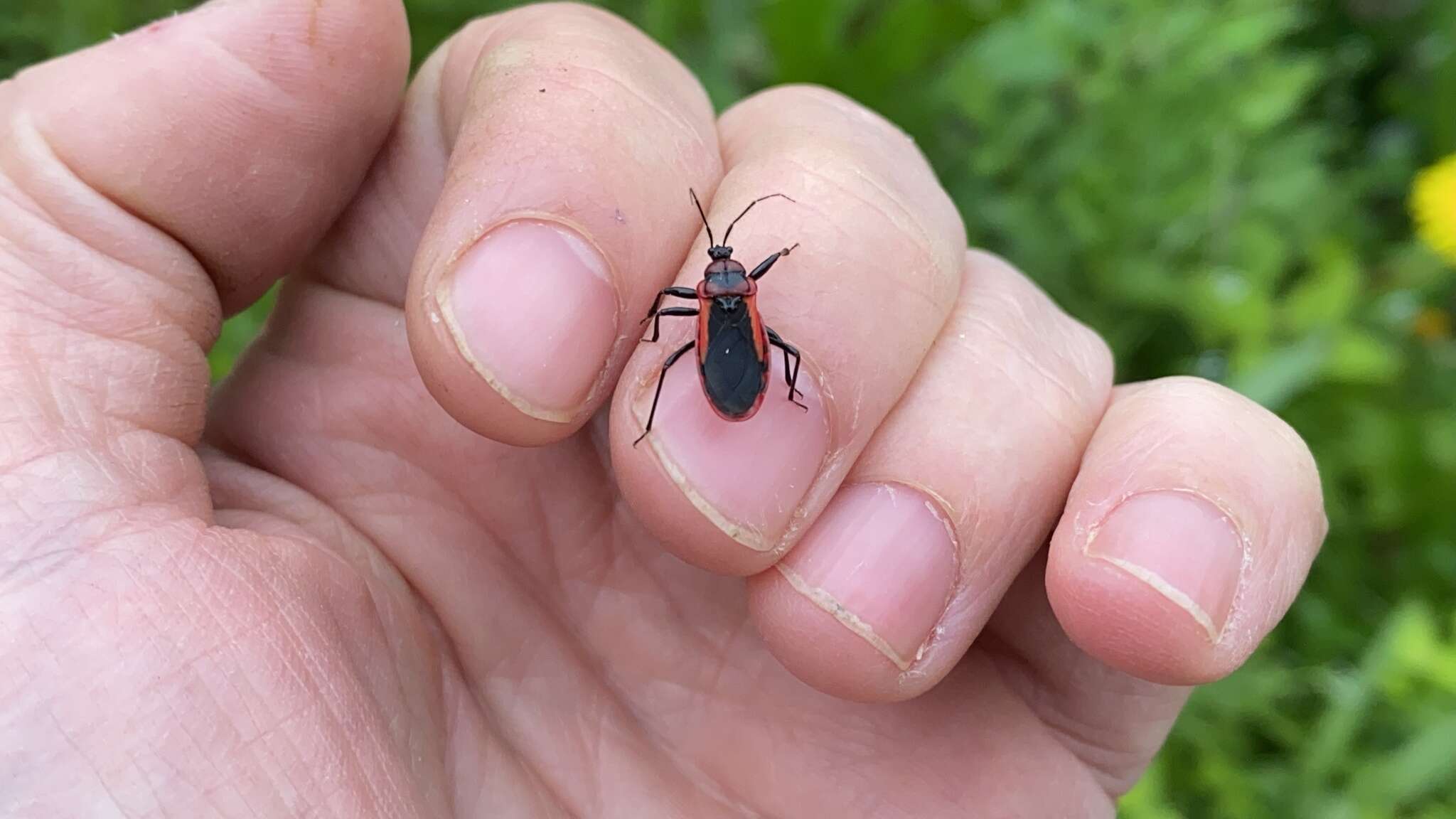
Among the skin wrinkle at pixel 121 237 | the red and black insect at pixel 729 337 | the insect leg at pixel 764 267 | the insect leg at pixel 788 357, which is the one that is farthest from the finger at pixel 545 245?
the skin wrinkle at pixel 121 237

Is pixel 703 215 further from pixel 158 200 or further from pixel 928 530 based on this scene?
pixel 158 200

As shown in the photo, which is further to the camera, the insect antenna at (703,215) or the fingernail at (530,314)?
the insect antenna at (703,215)

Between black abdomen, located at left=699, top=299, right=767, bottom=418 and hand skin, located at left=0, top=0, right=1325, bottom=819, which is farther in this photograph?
black abdomen, located at left=699, top=299, right=767, bottom=418

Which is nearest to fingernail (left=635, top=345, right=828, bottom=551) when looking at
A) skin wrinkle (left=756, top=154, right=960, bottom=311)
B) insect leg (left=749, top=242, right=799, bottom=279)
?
insect leg (left=749, top=242, right=799, bottom=279)

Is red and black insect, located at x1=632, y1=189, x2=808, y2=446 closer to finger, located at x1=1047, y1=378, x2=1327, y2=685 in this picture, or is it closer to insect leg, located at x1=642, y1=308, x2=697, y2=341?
insect leg, located at x1=642, y1=308, x2=697, y2=341

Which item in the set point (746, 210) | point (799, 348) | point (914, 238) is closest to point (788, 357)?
point (799, 348)

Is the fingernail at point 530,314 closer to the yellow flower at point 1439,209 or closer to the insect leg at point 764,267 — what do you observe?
the insect leg at point 764,267

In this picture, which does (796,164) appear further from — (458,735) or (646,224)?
(458,735)

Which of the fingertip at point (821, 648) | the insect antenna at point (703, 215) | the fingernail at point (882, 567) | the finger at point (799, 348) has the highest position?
the insect antenna at point (703, 215)
